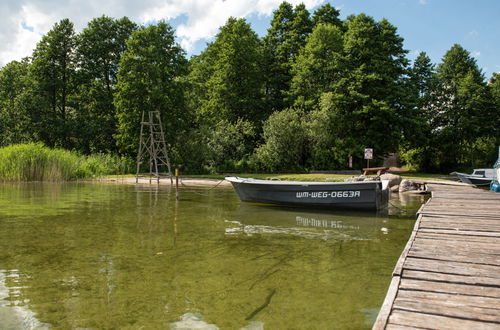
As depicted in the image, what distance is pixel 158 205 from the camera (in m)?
14.4

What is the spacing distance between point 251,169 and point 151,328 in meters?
28.1

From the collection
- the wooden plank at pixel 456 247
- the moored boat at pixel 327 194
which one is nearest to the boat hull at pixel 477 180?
the moored boat at pixel 327 194

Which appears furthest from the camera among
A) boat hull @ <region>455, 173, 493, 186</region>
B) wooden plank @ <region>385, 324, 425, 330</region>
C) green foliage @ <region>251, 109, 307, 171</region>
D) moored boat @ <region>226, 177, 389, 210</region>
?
green foliage @ <region>251, 109, 307, 171</region>

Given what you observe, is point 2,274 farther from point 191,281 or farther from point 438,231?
point 438,231

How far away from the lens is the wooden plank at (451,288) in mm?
4043

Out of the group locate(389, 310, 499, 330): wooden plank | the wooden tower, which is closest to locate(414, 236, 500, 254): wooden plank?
locate(389, 310, 499, 330): wooden plank

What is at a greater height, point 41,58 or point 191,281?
point 41,58

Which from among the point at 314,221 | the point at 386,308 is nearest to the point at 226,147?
the point at 314,221

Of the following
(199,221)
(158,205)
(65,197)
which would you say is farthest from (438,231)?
(65,197)

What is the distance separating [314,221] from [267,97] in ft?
103

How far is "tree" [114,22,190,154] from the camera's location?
32.2 meters

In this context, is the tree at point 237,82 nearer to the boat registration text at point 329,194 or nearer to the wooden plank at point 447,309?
the boat registration text at point 329,194

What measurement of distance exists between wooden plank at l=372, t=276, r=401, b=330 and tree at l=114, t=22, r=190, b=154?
2977cm

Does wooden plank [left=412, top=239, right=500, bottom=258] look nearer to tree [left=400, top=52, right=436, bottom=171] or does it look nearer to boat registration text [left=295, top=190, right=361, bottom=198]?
boat registration text [left=295, top=190, right=361, bottom=198]
